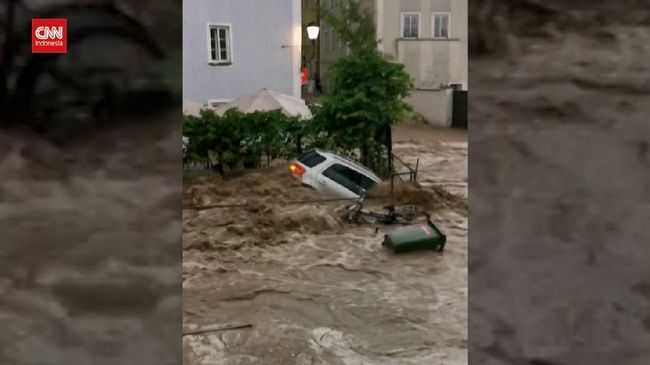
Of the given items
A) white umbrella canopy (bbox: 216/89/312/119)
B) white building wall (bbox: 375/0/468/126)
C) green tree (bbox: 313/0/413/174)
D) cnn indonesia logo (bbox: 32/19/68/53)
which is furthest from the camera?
white building wall (bbox: 375/0/468/126)

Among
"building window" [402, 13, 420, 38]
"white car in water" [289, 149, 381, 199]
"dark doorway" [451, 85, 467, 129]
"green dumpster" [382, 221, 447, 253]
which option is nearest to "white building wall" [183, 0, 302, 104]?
"white car in water" [289, 149, 381, 199]

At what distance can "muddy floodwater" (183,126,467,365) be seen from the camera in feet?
23.4

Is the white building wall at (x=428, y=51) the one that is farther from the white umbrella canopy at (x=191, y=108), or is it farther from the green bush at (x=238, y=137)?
the green bush at (x=238, y=137)

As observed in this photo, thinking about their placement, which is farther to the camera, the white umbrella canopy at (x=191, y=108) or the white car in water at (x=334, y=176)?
the white umbrella canopy at (x=191, y=108)

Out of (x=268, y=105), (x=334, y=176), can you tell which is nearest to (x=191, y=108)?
(x=268, y=105)

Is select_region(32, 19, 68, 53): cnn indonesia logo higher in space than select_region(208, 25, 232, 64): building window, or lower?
lower

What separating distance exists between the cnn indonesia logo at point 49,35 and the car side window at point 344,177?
10.1 meters

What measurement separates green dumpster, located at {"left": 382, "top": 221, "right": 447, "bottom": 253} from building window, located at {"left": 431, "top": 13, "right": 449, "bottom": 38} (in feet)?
39.0

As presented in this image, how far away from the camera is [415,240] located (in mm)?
10109

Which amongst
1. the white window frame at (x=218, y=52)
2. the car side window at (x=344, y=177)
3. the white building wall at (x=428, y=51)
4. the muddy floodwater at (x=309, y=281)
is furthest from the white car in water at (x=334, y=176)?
the white building wall at (x=428, y=51)

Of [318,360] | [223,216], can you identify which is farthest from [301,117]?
[318,360]

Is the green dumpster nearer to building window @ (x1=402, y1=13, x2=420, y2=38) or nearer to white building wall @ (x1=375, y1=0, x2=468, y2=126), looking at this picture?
white building wall @ (x1=375, y1=0, x2=468, y2=126)

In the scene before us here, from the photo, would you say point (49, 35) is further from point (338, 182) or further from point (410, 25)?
point (410, 25)

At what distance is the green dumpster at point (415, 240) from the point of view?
10102 millimetres
